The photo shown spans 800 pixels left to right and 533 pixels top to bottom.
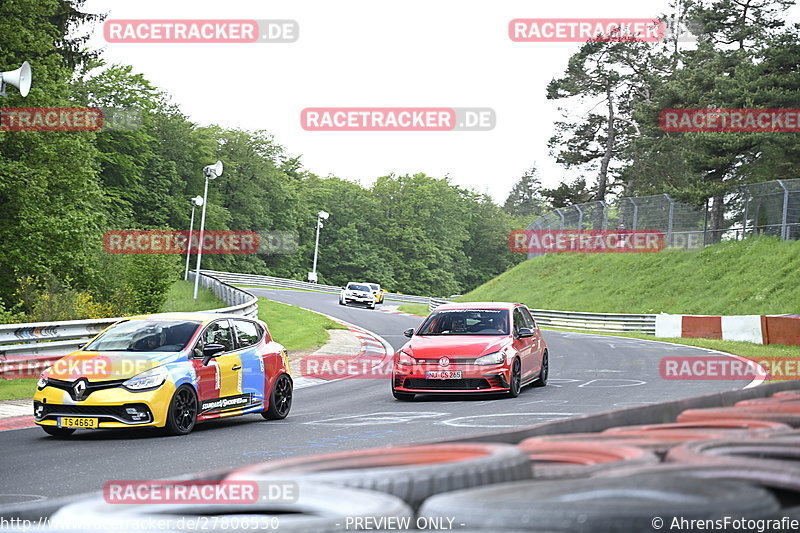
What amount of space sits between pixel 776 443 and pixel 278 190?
111093mm

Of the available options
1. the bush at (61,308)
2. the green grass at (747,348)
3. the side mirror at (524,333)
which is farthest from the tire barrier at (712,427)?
the bush at (61,308)

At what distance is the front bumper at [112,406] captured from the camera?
1188 centimetres

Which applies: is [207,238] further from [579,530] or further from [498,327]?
[579,530]

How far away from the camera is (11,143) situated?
3994cm

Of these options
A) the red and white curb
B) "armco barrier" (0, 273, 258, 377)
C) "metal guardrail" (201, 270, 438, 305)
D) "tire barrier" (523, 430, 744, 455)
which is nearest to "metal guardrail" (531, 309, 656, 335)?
"armco barrier" (0, 273, 258, 377)

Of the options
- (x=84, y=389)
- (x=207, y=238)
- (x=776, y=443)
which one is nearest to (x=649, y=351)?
(x=84, y=389)

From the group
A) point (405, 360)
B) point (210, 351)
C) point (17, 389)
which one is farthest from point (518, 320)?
point (17, 389)

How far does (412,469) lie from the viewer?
3.03 m

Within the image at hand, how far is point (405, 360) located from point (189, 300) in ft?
140

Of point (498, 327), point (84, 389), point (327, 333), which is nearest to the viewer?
point (84, 389)

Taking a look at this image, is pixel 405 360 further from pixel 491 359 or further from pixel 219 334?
pixel 219 334

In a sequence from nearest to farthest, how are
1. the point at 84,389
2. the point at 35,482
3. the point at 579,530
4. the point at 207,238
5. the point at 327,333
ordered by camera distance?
1. the point at 579,530
2. the point at 35,482
3. the point at 84,389
4. the point at 327,333
5. the point at 207,238

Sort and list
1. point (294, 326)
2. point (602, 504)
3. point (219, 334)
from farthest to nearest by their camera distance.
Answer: point (294, 326), point (219, 334), point (602, 504)

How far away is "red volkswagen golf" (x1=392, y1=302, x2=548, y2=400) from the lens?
1650 cm
